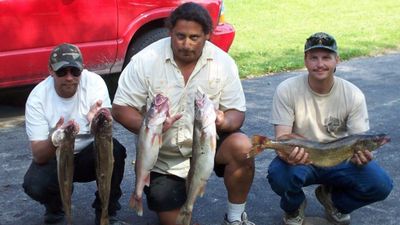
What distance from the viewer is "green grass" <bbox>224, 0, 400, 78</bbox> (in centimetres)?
1102

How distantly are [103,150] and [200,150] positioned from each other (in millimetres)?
568

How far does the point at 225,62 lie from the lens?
4.44 meters

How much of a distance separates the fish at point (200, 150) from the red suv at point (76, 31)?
3518 mm

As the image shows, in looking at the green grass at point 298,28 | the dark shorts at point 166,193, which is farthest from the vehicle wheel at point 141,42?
the dark shorts at point 166,193

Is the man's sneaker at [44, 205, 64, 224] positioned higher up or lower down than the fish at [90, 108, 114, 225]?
lower down

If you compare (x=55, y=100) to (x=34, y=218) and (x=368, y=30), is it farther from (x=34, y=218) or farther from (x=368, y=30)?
(x=368, y=30)

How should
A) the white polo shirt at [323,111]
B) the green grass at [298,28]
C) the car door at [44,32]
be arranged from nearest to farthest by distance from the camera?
the white polo shirt at [323,111], the car door at [44,32], the green grass at [298,28]

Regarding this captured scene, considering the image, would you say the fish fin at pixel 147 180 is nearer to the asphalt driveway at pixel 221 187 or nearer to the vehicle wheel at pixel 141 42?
the asphalt driveway at pixel 221 187

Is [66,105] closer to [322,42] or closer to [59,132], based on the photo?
[59,132]

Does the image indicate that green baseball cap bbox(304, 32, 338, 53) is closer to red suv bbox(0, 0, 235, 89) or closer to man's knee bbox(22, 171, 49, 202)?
man's knee bbox(22, 171, 49, 202)

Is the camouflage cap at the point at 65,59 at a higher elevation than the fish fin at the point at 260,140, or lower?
higher

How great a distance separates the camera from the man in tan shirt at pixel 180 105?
14.2 feet

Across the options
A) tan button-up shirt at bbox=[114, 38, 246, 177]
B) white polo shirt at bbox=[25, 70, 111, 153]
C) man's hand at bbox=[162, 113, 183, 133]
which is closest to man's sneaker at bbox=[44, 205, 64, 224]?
white polo shirt at bbox=[25, 70, 111, 153]

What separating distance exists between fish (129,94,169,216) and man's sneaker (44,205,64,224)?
0.83 meters
